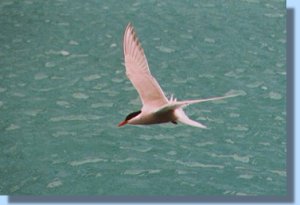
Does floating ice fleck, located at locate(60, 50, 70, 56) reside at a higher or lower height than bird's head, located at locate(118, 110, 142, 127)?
higher

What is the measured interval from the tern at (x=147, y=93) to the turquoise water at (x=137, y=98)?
348mm

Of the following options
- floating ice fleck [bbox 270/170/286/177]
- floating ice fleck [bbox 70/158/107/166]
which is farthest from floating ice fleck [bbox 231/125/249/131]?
floating ice fleck [bbox 70/158/107/166]

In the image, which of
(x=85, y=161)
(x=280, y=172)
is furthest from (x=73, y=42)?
(x=280, y=172)

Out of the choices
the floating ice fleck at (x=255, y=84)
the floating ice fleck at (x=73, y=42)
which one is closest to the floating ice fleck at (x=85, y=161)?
the floating ice fleck at (x=73, y=42)

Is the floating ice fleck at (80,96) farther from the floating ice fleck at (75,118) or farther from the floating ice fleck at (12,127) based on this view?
the floating ice fleck at (12,127)

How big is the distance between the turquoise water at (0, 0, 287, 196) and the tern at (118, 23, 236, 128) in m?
0.35

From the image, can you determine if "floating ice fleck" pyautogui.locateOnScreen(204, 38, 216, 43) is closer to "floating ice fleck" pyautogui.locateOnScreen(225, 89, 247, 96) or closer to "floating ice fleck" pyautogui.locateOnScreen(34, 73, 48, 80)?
"floating ice fleck" pyautogui.locateOnScreen(225, 89, 247, 96)

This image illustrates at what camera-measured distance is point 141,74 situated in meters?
4.47

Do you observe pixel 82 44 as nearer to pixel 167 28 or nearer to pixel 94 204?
pixel 167 28

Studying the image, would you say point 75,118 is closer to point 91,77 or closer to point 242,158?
point 91,77

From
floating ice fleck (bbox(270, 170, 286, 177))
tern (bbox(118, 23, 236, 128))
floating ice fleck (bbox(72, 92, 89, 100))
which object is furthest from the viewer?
floating ice fleck (bbox(72, 92, 89, 100))

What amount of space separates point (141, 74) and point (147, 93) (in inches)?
4.8

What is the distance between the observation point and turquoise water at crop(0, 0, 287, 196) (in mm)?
4859

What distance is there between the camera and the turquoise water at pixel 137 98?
4859 millimetres
